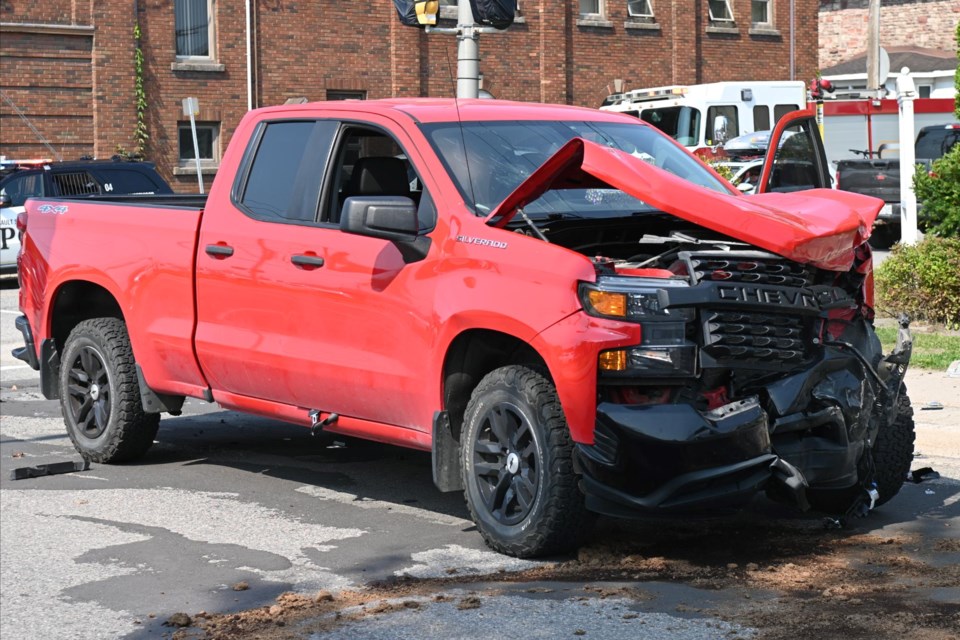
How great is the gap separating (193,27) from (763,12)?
1711 cm

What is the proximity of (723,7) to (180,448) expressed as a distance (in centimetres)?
3328

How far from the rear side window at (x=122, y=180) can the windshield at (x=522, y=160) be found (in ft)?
44.3

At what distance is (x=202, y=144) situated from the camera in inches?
1277

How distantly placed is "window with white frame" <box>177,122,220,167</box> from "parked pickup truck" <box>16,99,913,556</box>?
78.3ft

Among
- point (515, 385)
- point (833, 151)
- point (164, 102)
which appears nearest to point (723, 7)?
point (833, 151)

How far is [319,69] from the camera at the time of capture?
33281 millimetres

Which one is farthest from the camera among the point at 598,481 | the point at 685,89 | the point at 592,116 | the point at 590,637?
the point at 685,89

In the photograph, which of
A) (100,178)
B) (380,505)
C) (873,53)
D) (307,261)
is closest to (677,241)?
(307,261)

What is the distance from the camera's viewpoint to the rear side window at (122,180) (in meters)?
20.2

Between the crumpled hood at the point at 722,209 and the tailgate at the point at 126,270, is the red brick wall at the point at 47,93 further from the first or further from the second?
the crumpled hood at the point at 722,209

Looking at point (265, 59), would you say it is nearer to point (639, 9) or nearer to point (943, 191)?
point (639, 9)

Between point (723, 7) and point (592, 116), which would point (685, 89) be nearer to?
point (723, 7)

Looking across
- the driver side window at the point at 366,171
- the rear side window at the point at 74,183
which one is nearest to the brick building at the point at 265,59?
the rear side window at the point at 74,183

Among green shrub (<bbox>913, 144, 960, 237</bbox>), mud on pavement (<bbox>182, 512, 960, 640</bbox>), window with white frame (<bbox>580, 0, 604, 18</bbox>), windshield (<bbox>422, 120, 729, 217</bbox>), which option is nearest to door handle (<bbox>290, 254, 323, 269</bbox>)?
windshield (<bbox>422, 120, 729, 217</bbox>)
